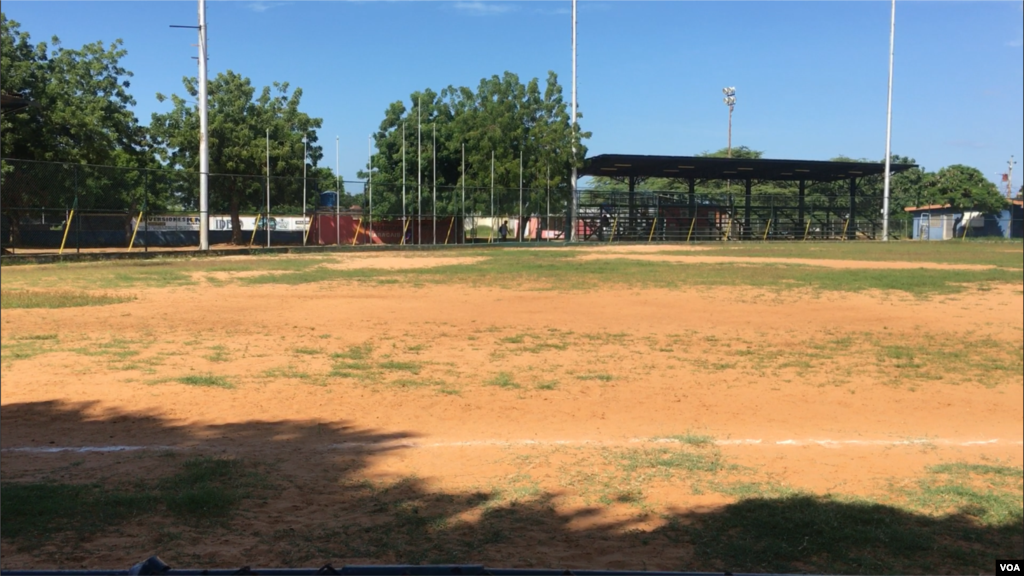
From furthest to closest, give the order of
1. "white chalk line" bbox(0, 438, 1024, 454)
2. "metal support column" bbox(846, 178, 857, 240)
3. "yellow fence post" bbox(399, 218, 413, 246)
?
"metal support column" bbox(846, 178, 857, 240), "yellow fence post" bbox(399, 218, 413, 246), "white chalk line" bbox(0, 438, 1024, 454)

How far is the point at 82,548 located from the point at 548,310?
1265 cm

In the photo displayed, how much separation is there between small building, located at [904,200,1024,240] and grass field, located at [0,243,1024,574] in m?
24.2

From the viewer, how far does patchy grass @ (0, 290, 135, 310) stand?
15484 millimetres

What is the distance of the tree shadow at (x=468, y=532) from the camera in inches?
172

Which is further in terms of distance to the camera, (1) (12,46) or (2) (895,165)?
(2) (895,165)

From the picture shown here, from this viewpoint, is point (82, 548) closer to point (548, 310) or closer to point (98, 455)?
point (98, 455)

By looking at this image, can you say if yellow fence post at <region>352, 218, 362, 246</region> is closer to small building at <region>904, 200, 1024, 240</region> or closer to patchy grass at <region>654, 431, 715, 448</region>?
small building at <region>904, 200, 1024, 240</region>

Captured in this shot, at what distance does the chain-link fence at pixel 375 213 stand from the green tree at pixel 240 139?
4.8 inches

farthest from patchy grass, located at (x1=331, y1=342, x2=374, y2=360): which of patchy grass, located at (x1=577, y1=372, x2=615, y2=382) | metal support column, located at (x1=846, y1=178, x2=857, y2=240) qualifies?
metal support column, located at (x1=846, y1=178, x2=857, y2=240)

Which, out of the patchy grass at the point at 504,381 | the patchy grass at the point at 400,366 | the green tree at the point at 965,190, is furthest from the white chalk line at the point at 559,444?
the green tree at the point at 965,190

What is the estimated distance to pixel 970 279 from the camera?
942 inches

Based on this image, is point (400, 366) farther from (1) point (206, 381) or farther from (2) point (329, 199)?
(2) point (329, 199)

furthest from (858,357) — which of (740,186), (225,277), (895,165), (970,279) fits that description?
(740,186)

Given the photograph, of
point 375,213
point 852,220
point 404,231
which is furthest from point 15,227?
point 852,220
